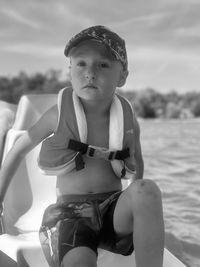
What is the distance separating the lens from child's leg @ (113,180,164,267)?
4.96ft

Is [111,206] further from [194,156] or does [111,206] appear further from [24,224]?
[194,156]

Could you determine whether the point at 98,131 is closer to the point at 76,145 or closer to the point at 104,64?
the point at 76,145

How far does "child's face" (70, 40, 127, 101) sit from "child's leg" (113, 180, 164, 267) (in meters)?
0.44

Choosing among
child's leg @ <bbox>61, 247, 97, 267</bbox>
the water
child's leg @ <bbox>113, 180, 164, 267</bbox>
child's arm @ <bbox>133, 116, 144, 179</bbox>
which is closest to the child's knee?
child's leg @ <bbox>113, 180, 164, 267</bbox>

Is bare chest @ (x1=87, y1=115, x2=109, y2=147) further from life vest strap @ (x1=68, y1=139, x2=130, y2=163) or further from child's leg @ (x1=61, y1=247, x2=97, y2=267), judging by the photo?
child's leg @ (x1=61, y1=247, x2=97, y2=267)

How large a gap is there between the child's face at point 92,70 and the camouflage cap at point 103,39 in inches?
0.8

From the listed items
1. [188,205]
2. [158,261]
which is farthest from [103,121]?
[188,205]

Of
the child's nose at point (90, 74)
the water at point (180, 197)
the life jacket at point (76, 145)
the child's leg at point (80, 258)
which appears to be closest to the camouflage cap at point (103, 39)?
the child's nose at point (90, 74)

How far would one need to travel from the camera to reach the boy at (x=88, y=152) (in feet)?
5.60

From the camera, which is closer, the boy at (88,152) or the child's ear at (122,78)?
the boy at (88,152)

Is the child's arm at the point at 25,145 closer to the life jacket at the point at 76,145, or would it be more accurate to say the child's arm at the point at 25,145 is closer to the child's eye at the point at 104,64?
the life jacket at the point at 76,145

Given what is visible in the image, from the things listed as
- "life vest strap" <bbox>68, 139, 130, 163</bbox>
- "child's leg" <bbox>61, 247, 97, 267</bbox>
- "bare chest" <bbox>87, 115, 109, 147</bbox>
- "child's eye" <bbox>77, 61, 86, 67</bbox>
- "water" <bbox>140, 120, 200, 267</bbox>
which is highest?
"child's eye" <bbox>77, 61, 86, 67</bbox>

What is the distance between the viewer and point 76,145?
6.11 feet

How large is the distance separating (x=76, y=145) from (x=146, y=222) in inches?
18.5
